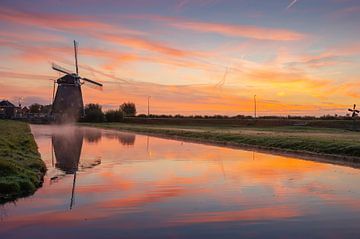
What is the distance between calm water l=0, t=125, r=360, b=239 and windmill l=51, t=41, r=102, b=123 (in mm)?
84419

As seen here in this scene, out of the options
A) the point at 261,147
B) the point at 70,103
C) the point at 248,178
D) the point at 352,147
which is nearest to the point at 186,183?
the point at 248,178

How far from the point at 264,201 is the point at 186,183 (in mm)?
4103

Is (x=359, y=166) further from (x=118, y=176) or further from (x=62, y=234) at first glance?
(x=62, y=234)

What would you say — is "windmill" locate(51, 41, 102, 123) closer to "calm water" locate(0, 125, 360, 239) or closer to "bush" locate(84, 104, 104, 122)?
"bush" locate(84, 104, 104, 122)

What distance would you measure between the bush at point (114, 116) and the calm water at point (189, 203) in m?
105

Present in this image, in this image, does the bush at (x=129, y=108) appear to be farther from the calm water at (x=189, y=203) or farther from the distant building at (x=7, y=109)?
the calm water at (x=189, y=203)

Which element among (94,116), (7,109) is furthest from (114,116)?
(7,109)

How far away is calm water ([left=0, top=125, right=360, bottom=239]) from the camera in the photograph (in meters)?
9.32

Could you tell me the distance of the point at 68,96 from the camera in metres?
104

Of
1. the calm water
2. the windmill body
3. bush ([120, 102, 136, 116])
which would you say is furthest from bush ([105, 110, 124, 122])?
the calm water

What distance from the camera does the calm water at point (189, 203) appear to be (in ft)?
30.6

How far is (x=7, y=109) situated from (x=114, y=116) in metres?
41.8

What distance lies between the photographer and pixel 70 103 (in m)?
105

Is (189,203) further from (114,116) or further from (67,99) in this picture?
(114,116)
